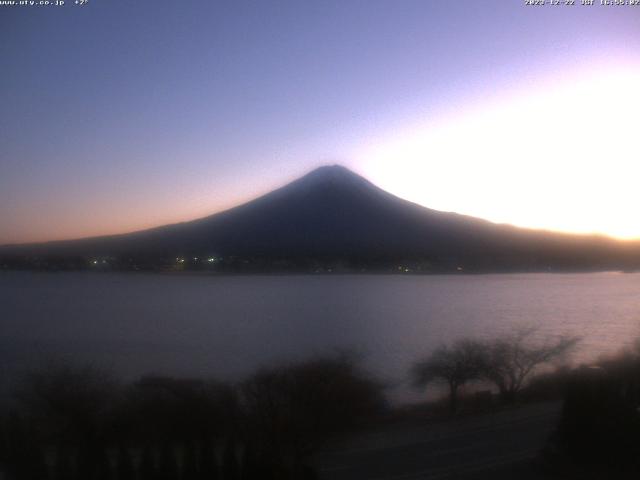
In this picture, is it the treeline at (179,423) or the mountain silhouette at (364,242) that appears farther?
the mountain silhouette at (364,242)

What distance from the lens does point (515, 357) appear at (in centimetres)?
806

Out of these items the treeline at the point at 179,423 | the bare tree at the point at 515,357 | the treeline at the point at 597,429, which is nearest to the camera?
the treeline at the point at 179,423

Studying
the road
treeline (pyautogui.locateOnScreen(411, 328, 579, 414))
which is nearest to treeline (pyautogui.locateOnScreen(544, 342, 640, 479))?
the road

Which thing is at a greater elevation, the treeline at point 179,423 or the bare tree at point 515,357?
the treeline at point 179,423

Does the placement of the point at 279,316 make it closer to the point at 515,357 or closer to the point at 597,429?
the point at 515,357

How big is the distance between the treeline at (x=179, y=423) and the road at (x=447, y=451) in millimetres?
305

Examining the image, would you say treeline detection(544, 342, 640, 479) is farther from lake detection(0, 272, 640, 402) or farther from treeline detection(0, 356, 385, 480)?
lake detection(0, 272, 640, 402)

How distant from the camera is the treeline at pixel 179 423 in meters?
3.93

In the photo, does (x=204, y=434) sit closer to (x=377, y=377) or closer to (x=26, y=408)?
(x=26, y=408)

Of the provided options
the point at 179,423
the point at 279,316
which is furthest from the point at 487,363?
the point at 179,423

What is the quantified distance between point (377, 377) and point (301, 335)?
1.86 metres

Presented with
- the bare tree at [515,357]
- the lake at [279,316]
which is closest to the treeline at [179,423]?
the lake at [279,316]

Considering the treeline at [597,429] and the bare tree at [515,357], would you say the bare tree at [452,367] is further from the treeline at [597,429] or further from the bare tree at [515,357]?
the treeline at [597,429]

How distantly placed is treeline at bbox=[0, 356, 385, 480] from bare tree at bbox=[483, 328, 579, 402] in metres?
1.75
